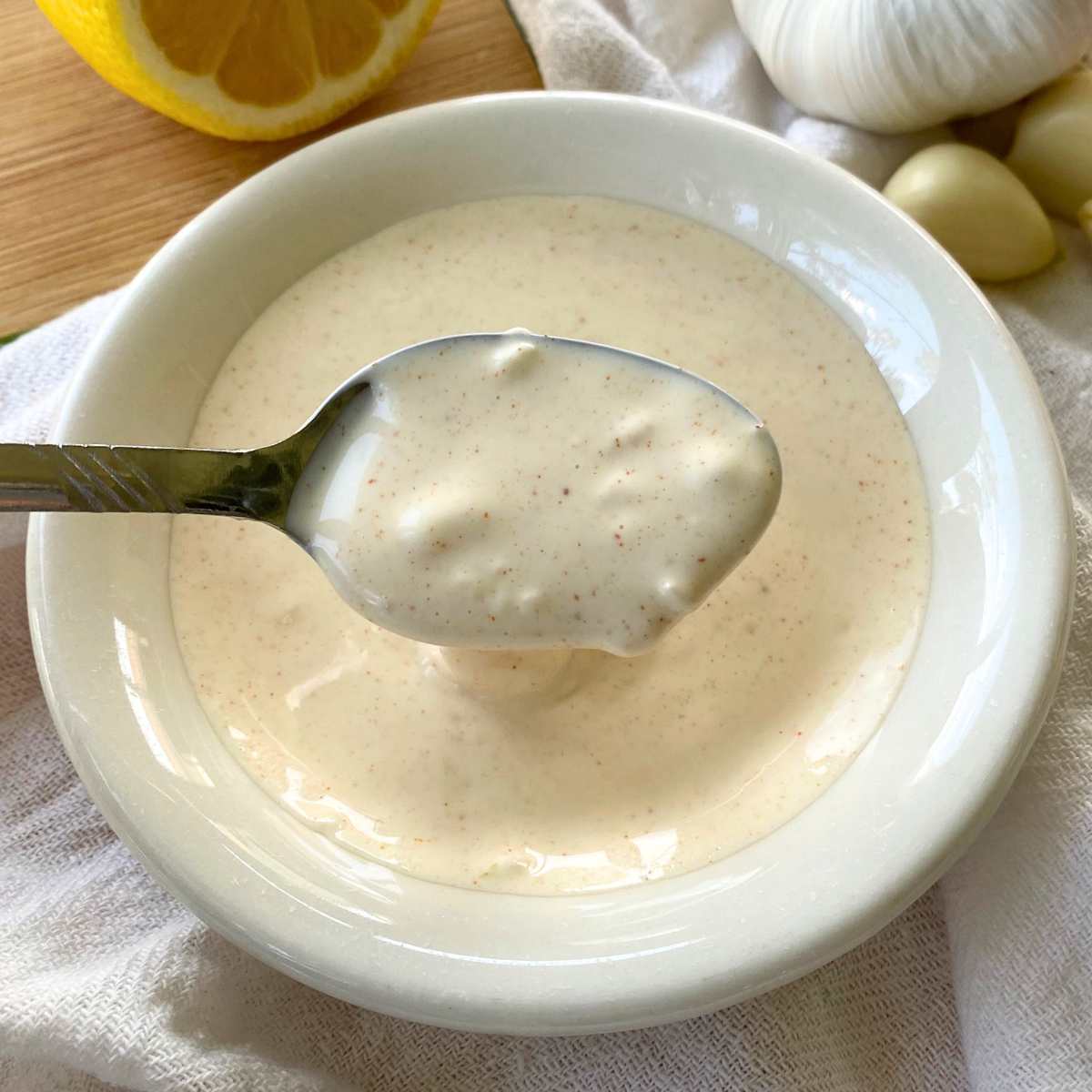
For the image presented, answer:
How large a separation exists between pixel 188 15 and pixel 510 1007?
2.46ft

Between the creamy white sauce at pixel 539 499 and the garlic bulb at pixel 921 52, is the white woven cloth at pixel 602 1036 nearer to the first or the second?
the creamy white sauce at pixel 539 499

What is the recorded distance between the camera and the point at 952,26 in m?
1.00

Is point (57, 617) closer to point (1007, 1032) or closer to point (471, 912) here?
point (471, 912)

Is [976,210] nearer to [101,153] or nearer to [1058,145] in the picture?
[1058,145]

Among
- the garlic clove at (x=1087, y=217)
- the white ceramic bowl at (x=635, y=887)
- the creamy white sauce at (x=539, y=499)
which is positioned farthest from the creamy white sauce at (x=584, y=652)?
the garlic clove at (x=1087, y=217)

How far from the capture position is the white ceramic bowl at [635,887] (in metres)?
0.71

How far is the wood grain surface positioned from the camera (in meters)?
1.04

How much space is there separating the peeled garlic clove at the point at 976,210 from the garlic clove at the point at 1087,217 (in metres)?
0.04

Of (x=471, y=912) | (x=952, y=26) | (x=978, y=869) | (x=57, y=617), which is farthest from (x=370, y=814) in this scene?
(x=952, y=26)

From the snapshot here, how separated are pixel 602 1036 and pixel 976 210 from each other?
2.23ft

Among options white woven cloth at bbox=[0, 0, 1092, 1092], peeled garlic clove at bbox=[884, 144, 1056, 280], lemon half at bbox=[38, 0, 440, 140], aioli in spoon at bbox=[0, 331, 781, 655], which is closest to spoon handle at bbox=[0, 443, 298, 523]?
aioli in spoon at bbox=[0, 331, 781, 655]

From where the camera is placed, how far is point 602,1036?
2.63 feet

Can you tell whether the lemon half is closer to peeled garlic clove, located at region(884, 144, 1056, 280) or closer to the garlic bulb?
the garlic bulb

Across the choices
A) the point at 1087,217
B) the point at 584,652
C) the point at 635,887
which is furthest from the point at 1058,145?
the point at 635,887
